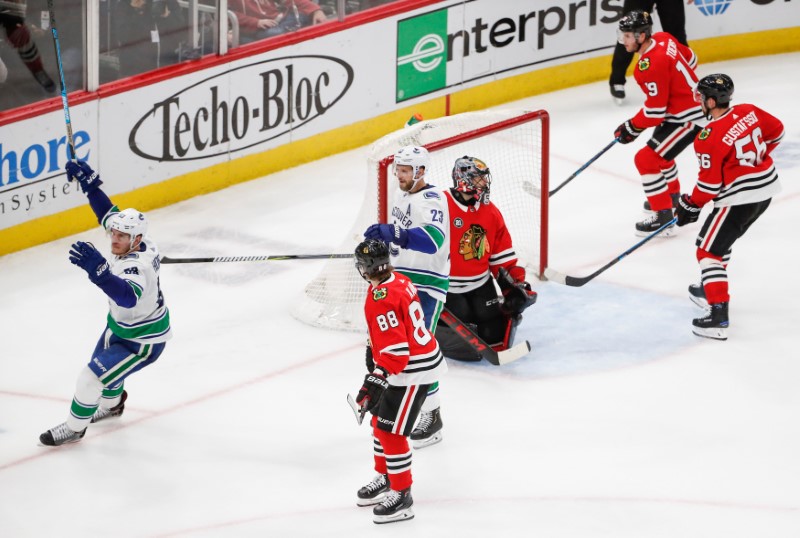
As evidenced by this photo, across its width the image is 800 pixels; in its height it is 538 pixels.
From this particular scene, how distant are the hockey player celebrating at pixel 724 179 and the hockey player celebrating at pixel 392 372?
182 centimetres

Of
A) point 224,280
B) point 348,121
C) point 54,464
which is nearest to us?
point 54,464

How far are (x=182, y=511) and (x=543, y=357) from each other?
1.87 m

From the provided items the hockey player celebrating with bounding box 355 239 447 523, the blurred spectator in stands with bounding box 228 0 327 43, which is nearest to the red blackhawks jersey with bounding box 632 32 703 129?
the blurred spectator in stands with bounding box 228 0 327 43

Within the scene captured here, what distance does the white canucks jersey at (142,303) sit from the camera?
506 cm

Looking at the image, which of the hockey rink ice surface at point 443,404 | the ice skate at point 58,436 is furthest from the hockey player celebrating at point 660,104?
the ice skate at point 58,436

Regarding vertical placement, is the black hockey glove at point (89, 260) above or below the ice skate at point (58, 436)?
above

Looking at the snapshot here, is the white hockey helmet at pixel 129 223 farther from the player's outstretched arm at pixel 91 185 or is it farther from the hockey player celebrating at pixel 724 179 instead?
the hockey player celebrating at pixel 724 179

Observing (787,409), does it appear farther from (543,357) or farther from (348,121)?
(348,121)

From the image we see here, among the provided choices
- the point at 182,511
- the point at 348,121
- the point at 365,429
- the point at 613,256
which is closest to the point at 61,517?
the point at 182,511

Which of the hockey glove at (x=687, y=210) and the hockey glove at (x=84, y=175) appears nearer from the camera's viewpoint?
the hockey glove at (x=84, y=175)


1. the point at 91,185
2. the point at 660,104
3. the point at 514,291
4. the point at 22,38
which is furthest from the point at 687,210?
the point at 22,38

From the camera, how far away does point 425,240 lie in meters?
5.14

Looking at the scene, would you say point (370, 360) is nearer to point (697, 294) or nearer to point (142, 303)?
point (142, 303)

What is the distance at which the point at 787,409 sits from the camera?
5.43 meters
